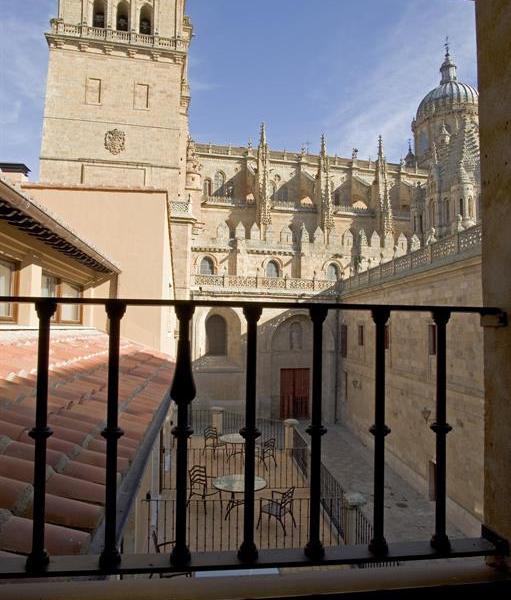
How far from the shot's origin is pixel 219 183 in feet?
130

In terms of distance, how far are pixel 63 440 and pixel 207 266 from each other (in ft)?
84.5

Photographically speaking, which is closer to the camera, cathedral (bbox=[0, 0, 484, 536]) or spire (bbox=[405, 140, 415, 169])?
cathedral (bbox=[0, 0, 484, 536])

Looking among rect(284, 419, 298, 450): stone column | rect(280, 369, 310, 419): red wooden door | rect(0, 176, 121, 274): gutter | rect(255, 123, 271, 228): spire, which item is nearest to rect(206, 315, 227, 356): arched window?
rect(280, 369, 310, 419): red wooden door

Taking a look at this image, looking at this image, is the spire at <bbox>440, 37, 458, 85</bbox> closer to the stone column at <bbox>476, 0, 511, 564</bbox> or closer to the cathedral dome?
the cathedral dome

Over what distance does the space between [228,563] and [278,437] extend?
19.1 m

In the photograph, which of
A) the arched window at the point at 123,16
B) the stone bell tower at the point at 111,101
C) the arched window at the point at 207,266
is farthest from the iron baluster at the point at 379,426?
the arched window at the point at 207,266

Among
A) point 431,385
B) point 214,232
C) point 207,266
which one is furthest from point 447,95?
point 431,385

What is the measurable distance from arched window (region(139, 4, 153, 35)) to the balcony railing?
24.8 meters

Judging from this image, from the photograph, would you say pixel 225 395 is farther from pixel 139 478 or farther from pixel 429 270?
pixel 139 478

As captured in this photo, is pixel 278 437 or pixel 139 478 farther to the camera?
pixel 278 437

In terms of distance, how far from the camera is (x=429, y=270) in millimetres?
14383

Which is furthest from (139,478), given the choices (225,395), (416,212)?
(416,212)

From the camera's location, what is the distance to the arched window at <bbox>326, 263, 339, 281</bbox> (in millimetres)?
29703

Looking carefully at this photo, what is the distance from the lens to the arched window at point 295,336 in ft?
80.5
